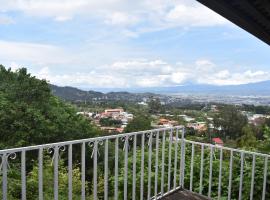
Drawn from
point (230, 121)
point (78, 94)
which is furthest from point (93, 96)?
point (230, 121)

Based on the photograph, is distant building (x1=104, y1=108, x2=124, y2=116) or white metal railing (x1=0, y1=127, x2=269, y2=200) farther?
distant building (x1=104, y1=108, x2=124, y2=116)

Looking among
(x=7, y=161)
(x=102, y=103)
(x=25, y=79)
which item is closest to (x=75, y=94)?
(x=102, y=103)

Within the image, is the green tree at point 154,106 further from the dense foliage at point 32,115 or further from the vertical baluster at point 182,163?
the vertical baluster at point 182,163

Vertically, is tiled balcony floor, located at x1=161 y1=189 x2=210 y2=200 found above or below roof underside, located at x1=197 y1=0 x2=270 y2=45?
below

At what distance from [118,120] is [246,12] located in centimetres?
2135

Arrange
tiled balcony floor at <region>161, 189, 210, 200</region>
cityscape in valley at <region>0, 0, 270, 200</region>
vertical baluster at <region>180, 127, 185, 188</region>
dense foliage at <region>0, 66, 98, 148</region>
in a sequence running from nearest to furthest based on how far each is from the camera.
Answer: cityscape in valley at <region>0, 0, 270, 200</region> < tiled balcony floor at <region>161, 189, 210, 200</region> < vertical baluster at <region>180, 127, 185, 188</region> < dense foliage at <region>0, 66, 98, 148</region>

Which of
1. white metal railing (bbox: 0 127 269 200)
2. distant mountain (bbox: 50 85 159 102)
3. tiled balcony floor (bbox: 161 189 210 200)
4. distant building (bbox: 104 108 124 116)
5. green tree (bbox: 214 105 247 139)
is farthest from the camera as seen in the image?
distant mountain (bbox: 50 85 159 102)

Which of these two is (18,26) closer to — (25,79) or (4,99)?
(25,79)

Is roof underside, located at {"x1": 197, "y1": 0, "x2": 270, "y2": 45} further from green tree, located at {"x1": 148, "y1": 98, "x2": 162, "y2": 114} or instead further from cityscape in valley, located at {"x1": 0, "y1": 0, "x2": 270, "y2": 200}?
green tree, located at {"x1": 148, "y1": 98, "x2": 162, "y2": 114}

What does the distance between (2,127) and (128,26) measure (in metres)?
13.8

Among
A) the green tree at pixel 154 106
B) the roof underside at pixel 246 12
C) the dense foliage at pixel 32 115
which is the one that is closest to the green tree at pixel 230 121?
the green tree at pixel 154 106

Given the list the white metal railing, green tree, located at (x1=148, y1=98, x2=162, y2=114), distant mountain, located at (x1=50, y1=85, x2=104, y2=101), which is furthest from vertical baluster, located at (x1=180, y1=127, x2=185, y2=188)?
distant mountain, located at (x1=50, y1=85, x2=104, y2=101)

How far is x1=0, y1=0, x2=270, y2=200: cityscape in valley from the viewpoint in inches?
125

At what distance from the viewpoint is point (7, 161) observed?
244cm
